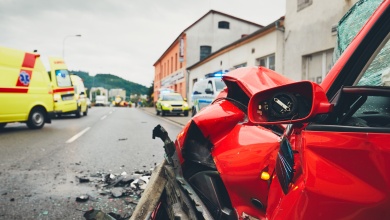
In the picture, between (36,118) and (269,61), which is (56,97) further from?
(269,61)

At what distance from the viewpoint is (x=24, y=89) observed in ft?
35.4

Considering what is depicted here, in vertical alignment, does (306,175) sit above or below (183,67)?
below

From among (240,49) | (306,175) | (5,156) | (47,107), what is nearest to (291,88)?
(306,175)

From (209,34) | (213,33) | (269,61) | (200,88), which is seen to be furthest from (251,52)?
(209,34)

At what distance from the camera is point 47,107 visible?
1166cm

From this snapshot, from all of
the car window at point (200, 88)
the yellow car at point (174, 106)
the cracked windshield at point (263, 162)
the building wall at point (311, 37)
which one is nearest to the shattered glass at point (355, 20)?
the cracked windshield at point (263, 162)

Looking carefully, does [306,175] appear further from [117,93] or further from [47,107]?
[117,93]

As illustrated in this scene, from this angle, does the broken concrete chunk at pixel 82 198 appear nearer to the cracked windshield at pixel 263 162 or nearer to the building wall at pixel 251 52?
the cracked windshield at pixel 263 162

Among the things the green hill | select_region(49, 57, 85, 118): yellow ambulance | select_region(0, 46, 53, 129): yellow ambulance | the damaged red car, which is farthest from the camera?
the green hill

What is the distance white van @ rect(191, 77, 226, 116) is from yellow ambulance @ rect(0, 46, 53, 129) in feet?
19.3

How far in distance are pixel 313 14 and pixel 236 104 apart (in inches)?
465

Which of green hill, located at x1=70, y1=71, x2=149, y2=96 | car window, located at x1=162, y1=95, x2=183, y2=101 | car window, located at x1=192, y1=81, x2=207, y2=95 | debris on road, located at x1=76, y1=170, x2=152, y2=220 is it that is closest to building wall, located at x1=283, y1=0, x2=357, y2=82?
car window, located at x1=192, y1=81, x2=207, y2=95

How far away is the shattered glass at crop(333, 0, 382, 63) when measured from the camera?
185 cm

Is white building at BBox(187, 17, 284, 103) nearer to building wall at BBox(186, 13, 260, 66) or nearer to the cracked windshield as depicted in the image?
building wall at BBox(186, 13, 260, 66)
